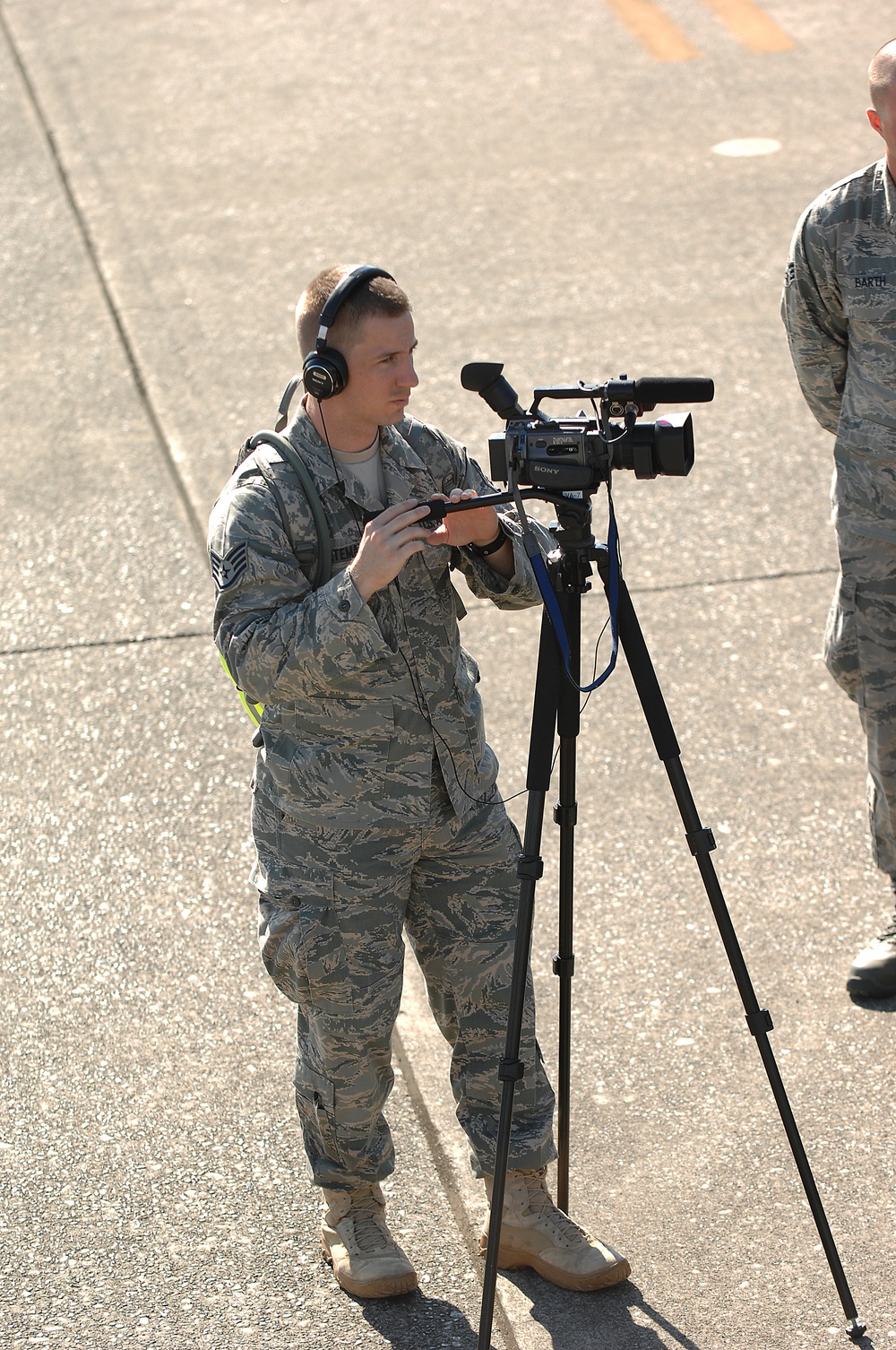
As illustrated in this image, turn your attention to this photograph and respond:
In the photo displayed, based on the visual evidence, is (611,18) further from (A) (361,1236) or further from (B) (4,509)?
(A) (361,1236)

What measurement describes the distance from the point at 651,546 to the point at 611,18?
663 cm

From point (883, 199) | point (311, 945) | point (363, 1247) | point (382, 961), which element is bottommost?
point (363, 1247)

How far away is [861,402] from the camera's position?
164 inches

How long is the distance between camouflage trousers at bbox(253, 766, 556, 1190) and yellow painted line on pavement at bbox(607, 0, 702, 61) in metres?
8.95

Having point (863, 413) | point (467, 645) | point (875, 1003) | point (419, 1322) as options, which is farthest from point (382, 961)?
point (467, 645)

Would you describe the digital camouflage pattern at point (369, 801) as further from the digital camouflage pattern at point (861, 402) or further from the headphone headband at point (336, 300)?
the digital camouflage pattern at point (861, 402)

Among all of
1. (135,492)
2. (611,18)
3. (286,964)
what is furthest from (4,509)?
(611,18)

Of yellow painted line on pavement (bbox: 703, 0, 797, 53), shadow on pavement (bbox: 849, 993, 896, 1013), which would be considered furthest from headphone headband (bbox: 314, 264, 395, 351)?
yellow painted line on pavement (bbox: 703, 0, 797, 53)

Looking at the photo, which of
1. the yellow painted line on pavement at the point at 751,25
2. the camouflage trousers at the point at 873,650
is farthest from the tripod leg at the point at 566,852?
the yellow painted line on pavement at the point at 751,25

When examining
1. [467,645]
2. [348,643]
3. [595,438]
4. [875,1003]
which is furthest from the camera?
[467,645]

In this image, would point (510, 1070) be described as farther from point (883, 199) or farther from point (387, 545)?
point (883, 199)

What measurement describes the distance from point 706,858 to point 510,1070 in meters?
0.54

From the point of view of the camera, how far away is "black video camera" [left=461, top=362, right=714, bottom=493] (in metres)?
2.98

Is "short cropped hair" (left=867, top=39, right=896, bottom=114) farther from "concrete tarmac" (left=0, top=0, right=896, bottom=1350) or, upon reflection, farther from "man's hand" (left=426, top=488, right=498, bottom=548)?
"concrete tarmac" (left=0, top=0, right=896, bottom=1350)
